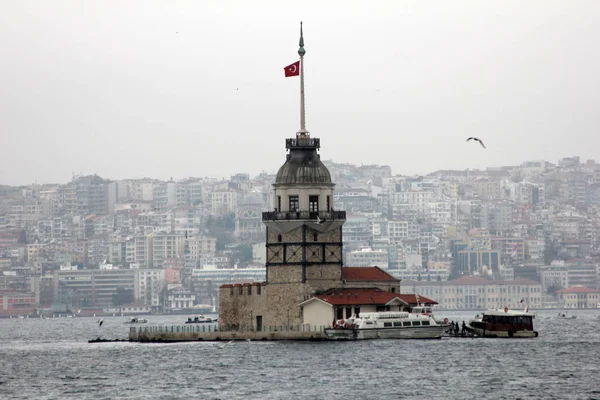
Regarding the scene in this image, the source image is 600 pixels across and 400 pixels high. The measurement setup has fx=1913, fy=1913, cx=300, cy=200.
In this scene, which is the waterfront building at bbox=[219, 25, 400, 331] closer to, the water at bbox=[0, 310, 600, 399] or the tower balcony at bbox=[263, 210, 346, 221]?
the tower balcony at bbox=[263, 210, 346, 221]

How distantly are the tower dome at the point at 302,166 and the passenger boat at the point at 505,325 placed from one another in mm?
9956

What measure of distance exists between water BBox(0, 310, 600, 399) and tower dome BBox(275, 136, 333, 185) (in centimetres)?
758

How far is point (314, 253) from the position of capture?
8244 cm

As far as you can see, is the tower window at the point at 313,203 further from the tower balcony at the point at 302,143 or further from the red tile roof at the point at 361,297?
the red tile roof at the point at 361,297

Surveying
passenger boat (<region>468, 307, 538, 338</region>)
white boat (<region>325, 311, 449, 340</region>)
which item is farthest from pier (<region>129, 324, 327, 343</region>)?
passenger boat (<region>468, 307, 538, 338</region>)

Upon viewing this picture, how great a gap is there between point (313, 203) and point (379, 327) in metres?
6.67

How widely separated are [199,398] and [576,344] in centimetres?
2940

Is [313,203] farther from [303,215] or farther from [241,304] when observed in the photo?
[241,304]

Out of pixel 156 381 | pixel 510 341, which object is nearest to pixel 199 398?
pixel 156 381

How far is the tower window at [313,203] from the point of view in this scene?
8300 centimetres

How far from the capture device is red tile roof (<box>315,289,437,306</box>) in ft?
264

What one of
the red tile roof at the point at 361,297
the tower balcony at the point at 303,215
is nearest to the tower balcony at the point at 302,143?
the tower balcony at the point at 303,215

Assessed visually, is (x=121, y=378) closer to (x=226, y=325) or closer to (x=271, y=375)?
(x=271, y=375)

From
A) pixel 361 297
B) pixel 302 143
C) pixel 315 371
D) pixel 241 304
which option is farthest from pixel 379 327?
pixel 315 371
